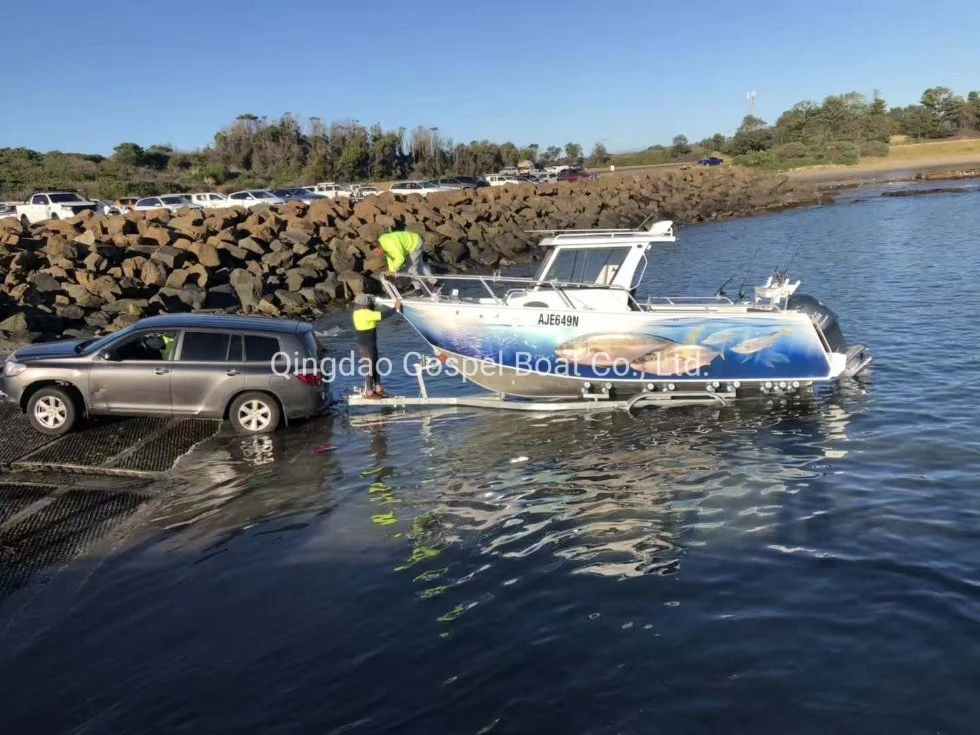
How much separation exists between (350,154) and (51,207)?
39.9 meters

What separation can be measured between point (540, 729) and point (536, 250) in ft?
112

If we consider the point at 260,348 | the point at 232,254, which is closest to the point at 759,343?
the point at 260,348

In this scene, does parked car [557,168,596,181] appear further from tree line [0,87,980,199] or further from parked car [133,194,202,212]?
parked car [133,194,202,212]

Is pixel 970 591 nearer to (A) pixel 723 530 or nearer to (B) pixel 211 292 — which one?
(A) pixel 723 530

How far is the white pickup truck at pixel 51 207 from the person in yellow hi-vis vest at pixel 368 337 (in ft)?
103

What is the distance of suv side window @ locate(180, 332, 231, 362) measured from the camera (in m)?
12.1

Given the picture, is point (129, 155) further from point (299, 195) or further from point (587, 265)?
point (587, 265)

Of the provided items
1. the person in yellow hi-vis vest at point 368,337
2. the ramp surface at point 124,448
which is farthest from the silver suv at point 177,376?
the person in yellow hi-vis vest at point 368,337

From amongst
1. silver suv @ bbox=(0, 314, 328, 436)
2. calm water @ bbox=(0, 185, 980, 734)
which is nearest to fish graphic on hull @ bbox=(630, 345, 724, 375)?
calm water @ bbox=(0, 185, 980, 734)

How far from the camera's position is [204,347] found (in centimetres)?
1213

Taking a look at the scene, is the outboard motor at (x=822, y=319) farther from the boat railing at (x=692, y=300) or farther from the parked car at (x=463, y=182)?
the parked car at (x=463, y=182)

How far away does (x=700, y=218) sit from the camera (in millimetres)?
53469

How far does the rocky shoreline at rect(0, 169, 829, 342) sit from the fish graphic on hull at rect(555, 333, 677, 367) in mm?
12564

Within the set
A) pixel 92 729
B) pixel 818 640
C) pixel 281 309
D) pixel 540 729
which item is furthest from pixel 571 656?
pixel 281 309
